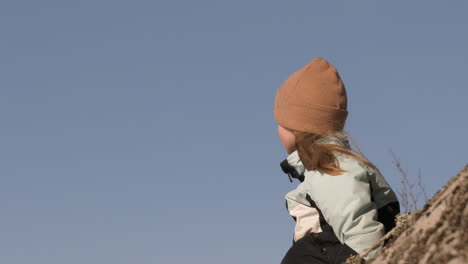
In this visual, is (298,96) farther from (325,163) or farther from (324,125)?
(325,163)

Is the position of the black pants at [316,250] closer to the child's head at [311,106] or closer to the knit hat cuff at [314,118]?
the child's head at [311,106]

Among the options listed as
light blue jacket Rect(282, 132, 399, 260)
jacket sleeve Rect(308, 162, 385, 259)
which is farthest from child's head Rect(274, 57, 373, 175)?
jacket sleeve Rect(308, 162, 385, 259)

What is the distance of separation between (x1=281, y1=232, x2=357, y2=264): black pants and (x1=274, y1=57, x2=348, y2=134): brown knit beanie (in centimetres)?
112

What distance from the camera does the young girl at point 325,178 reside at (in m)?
4.90

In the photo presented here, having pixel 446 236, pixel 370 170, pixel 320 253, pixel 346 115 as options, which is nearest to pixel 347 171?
pixel 370 170

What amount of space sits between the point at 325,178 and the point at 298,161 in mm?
827

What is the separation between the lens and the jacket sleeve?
4809 millimetres

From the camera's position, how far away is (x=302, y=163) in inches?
233

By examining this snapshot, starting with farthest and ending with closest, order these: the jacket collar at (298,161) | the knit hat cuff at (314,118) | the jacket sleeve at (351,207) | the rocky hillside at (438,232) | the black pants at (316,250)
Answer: the knit hat cuff at (314,118) → the jacket collar at (298,161) → the black pants at (316,250) → the jacket sleeve at (351,207) → the rocky hillside at (438,232)

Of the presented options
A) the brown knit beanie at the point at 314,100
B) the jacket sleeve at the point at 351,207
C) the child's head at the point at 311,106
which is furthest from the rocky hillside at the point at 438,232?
the brown knit beanie at the point at 314,100

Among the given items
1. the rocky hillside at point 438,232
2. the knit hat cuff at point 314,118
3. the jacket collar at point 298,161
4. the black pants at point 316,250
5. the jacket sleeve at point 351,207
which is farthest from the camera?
the knit hat cuff at point 314,118

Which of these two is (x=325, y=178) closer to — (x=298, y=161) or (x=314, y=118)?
(x=298, y=161)

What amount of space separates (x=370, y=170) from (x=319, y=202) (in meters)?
0.50

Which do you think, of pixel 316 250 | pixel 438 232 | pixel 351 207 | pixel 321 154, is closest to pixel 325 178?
pixel 321 154
